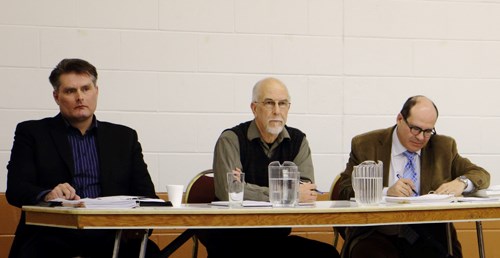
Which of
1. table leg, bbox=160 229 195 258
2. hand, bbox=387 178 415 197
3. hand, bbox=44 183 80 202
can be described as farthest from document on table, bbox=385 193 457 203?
hand, bbox=44 183 80 202

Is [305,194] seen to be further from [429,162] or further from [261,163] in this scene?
[429,162]

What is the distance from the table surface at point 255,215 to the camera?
2926 mm

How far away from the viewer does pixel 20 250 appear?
3.41 metres

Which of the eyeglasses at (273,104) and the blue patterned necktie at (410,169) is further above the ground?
the eyeglasses at (273,104)

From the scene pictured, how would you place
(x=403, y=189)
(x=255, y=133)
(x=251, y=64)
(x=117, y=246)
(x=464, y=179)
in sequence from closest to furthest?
(x=117, y=246), (x=403, y=189), (x=464, y=179), (x=255, y=133), (x=251, y=64)

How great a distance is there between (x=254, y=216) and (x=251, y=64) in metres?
1.91

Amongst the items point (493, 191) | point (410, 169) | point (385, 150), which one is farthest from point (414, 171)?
point (493, 191)

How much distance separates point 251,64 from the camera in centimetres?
483

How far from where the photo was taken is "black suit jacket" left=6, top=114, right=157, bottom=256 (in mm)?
3557

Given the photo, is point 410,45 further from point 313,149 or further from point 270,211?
point 270,211

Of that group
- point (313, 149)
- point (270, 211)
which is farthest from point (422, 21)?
point (270, 211)

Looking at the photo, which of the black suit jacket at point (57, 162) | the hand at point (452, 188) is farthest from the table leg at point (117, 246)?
the hand at point (452, 188)

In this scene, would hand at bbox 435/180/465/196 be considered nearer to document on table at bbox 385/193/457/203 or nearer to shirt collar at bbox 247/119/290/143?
document on table at bbox 385/193/457/203

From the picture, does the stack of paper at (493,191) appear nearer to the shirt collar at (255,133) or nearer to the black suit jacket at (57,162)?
the shirt collar at (255,133)
